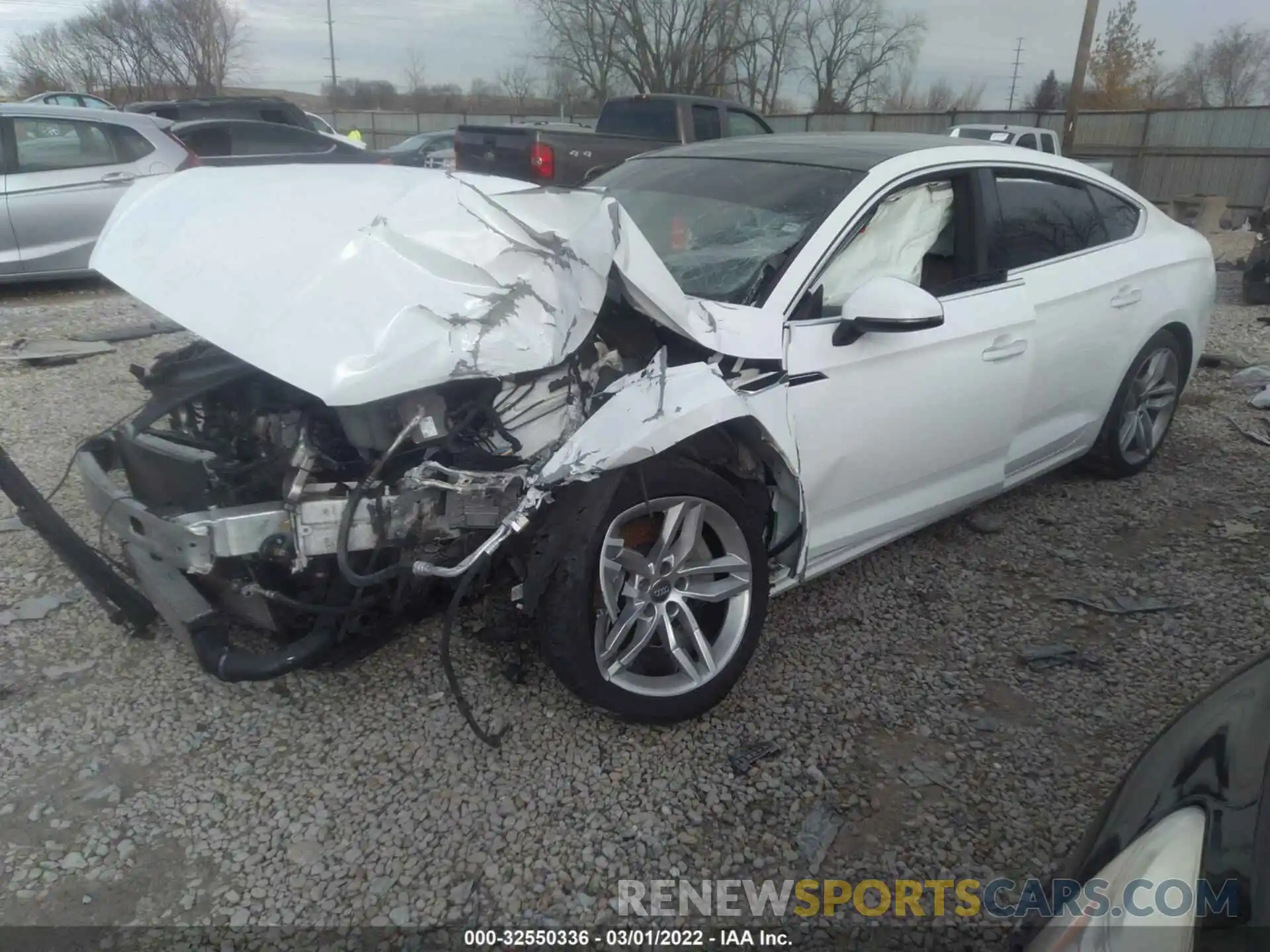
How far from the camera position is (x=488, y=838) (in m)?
2.31

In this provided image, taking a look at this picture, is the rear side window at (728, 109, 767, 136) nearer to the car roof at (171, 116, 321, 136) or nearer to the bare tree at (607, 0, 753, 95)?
the car roof at (171, 116, 321, 136)

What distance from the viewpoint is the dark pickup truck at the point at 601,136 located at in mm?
9578

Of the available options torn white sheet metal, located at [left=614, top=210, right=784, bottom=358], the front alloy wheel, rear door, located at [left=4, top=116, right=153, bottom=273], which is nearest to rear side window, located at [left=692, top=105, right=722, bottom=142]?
rear door, located at [left=4, top=116, right=153, bottom=273]

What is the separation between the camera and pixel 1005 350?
3404 mm

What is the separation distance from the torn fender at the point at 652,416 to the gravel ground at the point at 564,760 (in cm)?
89

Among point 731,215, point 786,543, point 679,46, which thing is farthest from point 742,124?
point 679,46

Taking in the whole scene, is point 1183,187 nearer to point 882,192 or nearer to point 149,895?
point 882,192

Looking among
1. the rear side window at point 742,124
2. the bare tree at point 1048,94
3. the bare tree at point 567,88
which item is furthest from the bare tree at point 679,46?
the rear side window at point 742,124

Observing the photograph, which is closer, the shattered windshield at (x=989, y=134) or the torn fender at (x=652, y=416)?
the torn fender at (x=652, y=416)

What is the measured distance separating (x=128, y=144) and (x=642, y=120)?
559cm

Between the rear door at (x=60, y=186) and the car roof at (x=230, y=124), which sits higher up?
the car roof at (x=230, y=124)

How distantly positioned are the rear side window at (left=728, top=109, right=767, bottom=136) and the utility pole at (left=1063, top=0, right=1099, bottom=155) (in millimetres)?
8347

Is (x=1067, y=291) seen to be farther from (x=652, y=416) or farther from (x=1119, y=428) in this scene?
(x=652, y=416)

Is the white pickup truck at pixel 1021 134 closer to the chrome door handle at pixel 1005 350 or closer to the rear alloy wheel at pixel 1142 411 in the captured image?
the rear alloy wheel at pixel 1142 411
